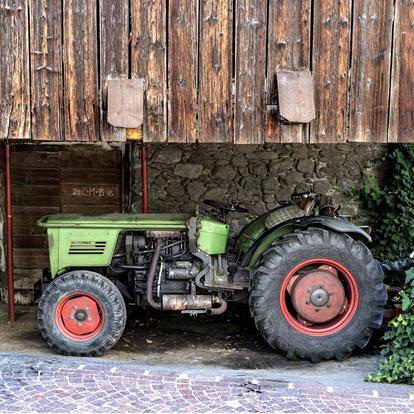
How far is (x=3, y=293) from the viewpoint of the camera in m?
7.54

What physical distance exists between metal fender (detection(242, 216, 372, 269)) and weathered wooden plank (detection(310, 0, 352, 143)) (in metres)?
0.78

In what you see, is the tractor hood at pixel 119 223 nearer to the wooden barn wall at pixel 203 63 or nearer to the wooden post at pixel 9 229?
the wooden post at pixel 9 229

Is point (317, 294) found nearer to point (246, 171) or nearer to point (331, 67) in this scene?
point (331, 67)

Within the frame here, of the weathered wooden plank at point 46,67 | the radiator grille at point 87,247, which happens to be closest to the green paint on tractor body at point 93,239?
the radiator grille at point 87,247

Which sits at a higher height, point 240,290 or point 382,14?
point 382,14

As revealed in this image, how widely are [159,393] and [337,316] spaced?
195 cm

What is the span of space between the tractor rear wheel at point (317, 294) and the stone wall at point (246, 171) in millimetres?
2259

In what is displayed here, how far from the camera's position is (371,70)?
5.10 meters

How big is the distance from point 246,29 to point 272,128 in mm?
915

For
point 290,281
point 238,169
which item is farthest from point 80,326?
point 238,169

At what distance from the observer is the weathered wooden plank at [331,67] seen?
5.04 metres

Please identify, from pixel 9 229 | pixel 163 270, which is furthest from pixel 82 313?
pixel 9 229

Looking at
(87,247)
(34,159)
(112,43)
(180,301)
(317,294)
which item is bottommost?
(180,301)

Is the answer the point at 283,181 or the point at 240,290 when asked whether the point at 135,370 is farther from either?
the point at 283,181
